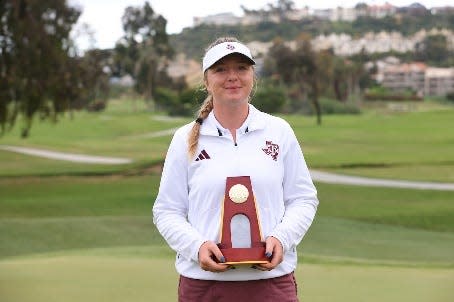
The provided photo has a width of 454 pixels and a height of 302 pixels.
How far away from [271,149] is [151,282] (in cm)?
319

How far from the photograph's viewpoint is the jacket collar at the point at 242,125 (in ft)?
8.95

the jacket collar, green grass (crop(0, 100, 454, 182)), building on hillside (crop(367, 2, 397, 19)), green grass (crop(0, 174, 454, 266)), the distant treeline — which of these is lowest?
green grass (crop(0, 100, 454, 182))

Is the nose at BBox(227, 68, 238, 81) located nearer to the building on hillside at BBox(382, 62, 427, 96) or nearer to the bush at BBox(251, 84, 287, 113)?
the bush at BBox(251, 84, 287, 113)

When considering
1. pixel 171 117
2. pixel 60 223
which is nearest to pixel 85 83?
pixel 60 223

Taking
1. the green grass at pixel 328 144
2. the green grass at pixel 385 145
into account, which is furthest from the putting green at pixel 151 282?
the green grass at pixel 328 144

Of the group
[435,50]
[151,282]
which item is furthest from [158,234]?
[435,50]

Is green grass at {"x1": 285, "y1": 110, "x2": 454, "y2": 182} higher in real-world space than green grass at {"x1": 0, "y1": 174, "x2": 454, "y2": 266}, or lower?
lower

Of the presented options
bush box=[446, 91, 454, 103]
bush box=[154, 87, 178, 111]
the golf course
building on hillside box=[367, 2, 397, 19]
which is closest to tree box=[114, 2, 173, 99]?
bush box=[154, 87, 178, 111]

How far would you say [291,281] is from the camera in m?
2.78

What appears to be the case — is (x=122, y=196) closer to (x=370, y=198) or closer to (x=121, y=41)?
(x=370, y=198)

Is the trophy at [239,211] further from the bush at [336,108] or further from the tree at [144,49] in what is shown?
the bush at [336,108]

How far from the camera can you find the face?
273 cm

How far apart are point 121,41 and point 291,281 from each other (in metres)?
60.9

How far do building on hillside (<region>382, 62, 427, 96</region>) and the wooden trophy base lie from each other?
82553 mm
